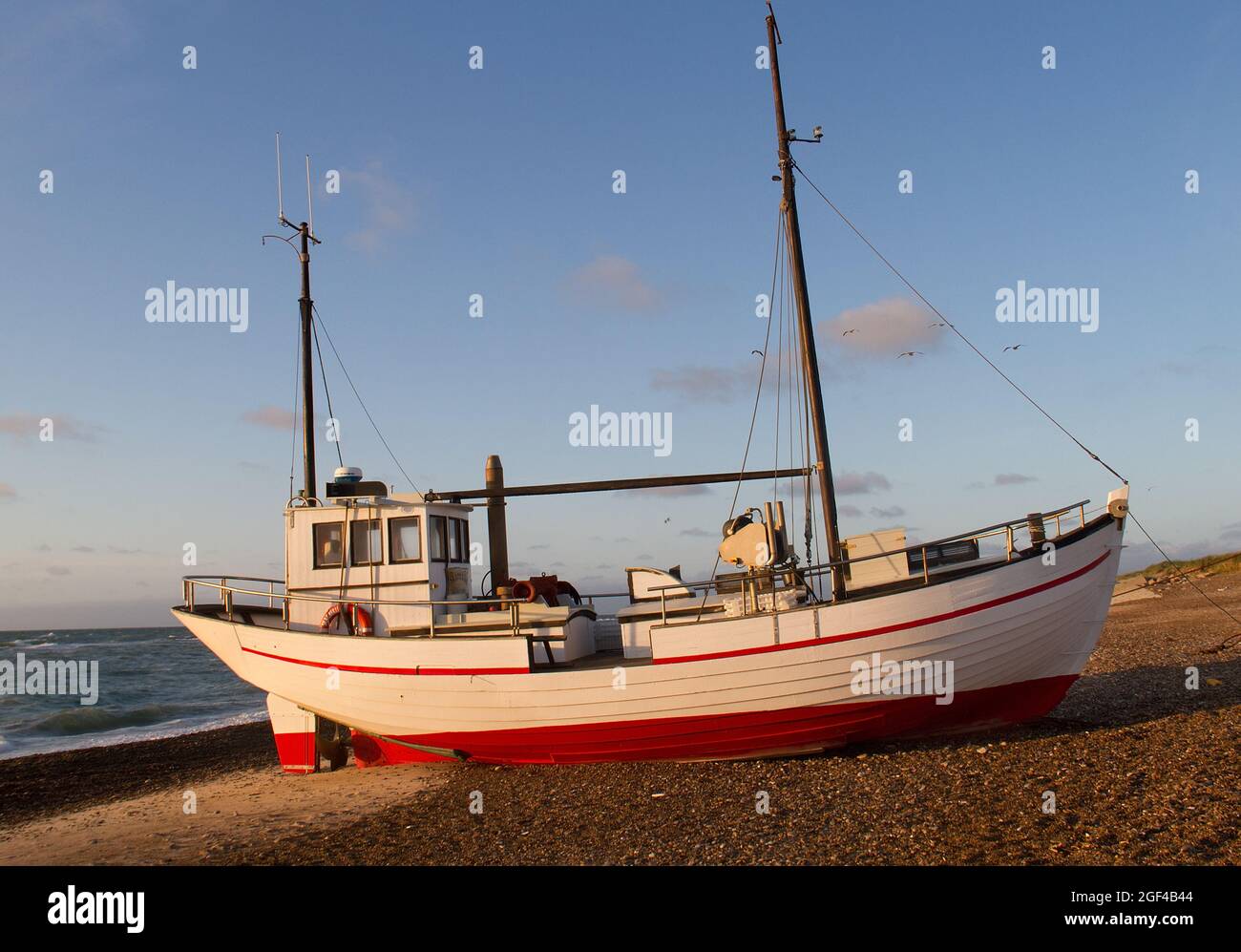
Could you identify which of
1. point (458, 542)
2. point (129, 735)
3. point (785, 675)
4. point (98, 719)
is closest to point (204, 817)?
point (458, 542)

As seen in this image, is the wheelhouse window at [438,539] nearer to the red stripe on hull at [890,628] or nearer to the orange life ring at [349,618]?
the orange life ring at [349,618]

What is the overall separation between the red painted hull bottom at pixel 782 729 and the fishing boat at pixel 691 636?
0.03 meters

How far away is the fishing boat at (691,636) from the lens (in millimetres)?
13070

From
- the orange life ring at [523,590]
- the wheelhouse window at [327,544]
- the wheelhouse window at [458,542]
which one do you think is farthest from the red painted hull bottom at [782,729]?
the wheelhouse window at [327,544]

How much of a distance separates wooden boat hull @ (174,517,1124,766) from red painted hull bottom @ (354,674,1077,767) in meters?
0.02

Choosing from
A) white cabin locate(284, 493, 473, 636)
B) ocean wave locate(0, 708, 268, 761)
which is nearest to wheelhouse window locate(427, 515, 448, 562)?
white cabin locate(284, 493, 473, 636)

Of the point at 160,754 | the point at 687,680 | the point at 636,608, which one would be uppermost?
the point at 636,608

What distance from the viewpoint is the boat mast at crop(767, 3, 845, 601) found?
1482 cm

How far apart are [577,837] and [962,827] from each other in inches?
181

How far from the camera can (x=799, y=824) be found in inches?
402

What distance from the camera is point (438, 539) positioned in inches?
662

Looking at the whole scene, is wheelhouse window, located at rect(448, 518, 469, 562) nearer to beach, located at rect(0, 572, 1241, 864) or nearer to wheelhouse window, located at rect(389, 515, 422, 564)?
wheelhouse window, located at rect(389, 515, 422, 564)
